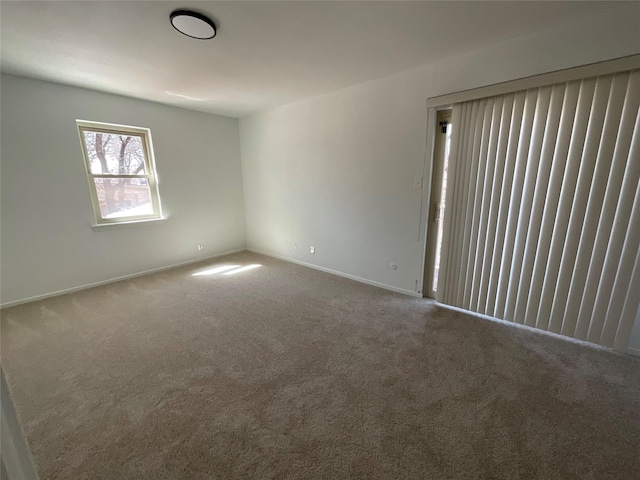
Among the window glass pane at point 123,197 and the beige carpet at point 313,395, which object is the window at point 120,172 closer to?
the window glass pane at point 123,197

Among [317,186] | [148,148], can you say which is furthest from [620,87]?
[148,148]

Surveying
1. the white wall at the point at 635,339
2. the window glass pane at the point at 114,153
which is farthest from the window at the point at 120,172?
the white wall at the point at 635,339

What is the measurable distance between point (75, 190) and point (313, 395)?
371 cm

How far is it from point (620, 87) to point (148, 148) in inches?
199

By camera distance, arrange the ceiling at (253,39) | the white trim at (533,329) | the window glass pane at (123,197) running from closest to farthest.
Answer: the ceiling at (253,39) < the white trim at (533,329) < the window glass pane at (123,197)

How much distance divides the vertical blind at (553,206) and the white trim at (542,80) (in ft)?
0.22

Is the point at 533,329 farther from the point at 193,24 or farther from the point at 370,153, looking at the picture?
the point at 193,24

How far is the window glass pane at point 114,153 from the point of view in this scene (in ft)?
11.2

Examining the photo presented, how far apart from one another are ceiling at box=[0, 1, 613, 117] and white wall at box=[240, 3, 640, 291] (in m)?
0.15

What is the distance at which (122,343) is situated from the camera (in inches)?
91.6

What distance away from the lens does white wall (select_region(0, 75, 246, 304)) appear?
2.90 meters

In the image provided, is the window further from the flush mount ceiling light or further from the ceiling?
the flush mount ceiling light

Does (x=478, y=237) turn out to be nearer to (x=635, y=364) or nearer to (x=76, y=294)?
(x=635, y=364)

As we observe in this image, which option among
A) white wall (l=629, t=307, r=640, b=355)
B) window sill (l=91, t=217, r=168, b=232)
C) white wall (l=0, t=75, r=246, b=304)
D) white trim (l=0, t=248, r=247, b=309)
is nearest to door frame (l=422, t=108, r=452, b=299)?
white wall (l=629, t=307, r=640, b=355)
